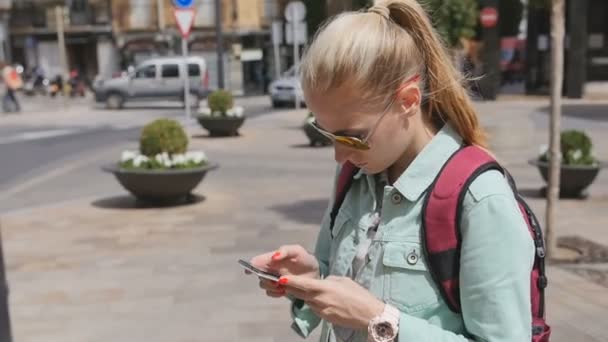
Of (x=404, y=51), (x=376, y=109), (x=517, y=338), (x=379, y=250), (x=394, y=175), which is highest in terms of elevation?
(x=404, y=51)

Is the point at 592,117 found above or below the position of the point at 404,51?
below

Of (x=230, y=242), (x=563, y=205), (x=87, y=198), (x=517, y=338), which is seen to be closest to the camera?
(x=517, y=338)

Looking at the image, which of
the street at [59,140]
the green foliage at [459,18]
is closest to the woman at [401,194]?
the street at [59,140]

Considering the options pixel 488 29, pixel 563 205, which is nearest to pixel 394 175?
pixel 563 205

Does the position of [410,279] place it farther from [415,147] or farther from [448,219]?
[415,147]

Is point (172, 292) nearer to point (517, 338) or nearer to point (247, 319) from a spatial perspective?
point (247, 319)

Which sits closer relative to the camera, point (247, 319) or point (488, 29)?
point (247, 319)

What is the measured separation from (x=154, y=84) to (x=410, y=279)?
25913mm

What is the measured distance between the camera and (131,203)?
841cm

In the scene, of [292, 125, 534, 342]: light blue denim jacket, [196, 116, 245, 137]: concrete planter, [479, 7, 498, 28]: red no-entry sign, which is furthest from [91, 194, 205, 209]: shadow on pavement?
[479, 7, 498, 28]: red no-entry sign

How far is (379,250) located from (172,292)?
12.6 feet

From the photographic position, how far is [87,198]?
8.95 m

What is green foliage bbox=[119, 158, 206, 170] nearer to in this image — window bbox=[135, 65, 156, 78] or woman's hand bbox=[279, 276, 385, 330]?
woman's hand bbox=[279, 276, 385, 330]

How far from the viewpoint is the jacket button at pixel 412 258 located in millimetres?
1336
